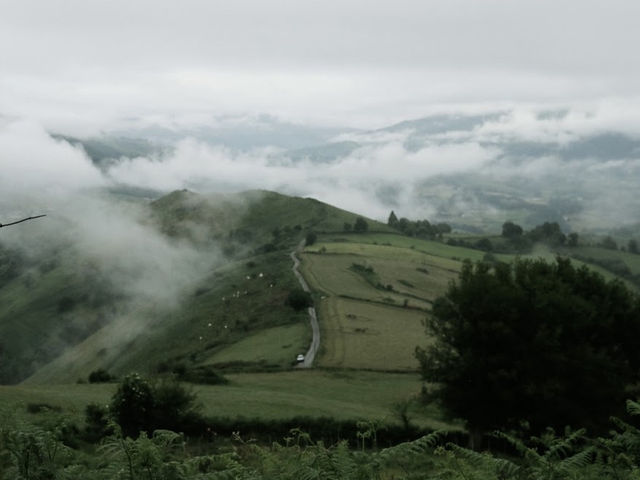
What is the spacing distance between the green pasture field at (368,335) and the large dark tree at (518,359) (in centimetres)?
2734

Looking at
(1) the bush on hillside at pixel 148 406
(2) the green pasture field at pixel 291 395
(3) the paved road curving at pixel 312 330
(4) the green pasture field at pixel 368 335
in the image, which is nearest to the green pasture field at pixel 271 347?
(3) the paved road curving at pixel 312 330

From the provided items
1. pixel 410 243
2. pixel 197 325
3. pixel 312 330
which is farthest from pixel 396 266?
pixel 312 330

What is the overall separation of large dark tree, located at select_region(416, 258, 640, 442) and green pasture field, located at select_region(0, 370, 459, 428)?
17.5 ft

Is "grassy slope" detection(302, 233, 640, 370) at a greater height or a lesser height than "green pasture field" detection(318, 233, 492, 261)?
lesser

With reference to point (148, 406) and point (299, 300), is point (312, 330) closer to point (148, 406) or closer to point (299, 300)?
point (299, 300)

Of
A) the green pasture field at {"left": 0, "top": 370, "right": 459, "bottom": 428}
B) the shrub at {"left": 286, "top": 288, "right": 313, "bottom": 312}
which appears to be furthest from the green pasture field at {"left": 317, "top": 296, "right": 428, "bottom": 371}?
the green pasture field at {"left": 0, "top": 370, "right": 459, "bottom": 428}

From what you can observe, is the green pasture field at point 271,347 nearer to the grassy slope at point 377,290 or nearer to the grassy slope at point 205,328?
the grassy slope at point 205,328

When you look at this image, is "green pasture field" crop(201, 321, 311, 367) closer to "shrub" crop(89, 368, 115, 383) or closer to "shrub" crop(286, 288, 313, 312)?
"shrub" crop(286, 288, 313, 312)

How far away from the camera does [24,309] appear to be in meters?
185

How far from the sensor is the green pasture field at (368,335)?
228ft

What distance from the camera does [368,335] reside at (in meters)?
82.0

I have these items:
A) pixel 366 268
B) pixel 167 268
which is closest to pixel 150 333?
pixel 366 268

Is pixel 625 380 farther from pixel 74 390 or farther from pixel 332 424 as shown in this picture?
pixel 74 390

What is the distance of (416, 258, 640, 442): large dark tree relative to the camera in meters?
35.1
